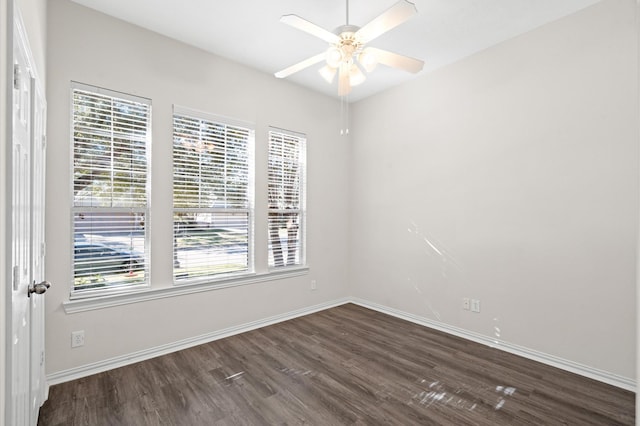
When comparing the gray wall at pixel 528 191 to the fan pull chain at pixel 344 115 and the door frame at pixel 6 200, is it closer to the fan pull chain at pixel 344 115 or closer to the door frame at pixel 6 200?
the fan pull chain at pixel 344 115

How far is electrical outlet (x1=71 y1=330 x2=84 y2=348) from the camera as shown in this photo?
252 cm

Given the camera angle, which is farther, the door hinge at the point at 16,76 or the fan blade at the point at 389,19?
the fan blade at the point at 389,19

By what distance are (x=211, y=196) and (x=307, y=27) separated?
201 centimetres

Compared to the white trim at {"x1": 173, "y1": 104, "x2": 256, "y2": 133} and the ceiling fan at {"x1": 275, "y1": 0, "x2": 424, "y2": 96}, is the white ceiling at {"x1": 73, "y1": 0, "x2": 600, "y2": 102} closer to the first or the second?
the ceiling fan at {"x1": 275, "y1": 0, "x2": 424, "y2": 96}

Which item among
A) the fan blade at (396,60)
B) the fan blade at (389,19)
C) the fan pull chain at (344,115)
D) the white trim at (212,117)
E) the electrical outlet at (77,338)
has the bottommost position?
the electrical outlet at (77,338)

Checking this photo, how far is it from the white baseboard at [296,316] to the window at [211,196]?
24.8 inches

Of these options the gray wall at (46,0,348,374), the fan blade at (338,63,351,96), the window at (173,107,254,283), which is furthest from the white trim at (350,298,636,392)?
the fan blade at (338,63,351,96)

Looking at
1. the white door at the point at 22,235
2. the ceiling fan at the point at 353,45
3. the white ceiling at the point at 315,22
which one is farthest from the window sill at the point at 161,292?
the white ceiling at the point at 315,22

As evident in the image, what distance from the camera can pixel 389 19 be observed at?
1.88 meters

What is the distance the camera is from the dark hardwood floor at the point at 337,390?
2080mm

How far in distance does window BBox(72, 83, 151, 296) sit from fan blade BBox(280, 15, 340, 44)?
1.74 metres

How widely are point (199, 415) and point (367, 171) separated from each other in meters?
3.47

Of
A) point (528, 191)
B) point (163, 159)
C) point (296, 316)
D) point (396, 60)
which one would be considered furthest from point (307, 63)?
point (296, 316)

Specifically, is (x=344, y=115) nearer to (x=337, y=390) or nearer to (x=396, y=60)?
(x=396, y=60)
